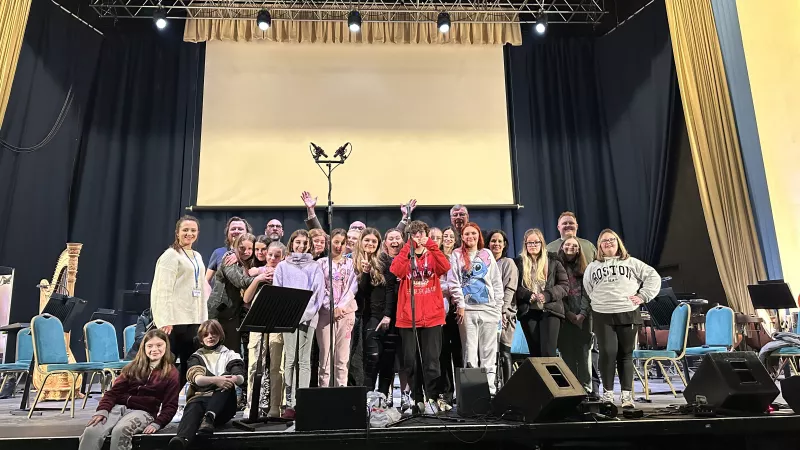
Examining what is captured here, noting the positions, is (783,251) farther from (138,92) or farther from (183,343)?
(138,92)

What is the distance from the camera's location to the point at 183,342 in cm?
361

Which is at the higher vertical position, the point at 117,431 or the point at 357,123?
the point at 357,123

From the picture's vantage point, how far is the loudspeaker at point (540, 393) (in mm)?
2941

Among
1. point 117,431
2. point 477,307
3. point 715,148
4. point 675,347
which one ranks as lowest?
point 117,431

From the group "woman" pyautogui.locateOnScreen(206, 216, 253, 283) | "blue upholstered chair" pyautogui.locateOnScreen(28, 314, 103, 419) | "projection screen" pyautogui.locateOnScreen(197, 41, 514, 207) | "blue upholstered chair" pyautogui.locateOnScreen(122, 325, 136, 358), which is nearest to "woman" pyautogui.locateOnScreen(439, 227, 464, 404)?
"woman" pyautogui.locateOnScreen(206, 216, 253, 283)

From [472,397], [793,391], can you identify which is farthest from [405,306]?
[793,391]

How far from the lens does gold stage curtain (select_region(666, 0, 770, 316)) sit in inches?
273

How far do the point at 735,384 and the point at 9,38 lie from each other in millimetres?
8385

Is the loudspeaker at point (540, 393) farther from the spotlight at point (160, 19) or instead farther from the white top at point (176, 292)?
the spotlight at point (160, 19)

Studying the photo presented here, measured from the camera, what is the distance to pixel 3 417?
14.1ft

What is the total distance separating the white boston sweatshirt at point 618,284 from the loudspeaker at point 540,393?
0.92 meters

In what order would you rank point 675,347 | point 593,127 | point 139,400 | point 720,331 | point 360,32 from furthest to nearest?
point 593,127, point 360,32, point 720,331, point 675,347, point 139,400

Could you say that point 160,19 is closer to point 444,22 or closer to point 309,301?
point 444,22

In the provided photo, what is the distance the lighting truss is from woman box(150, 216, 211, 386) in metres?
5.86
